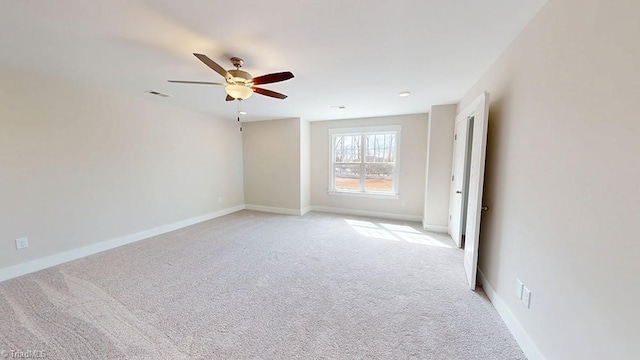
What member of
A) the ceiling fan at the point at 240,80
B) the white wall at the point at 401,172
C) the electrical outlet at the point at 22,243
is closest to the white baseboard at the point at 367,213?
the white wall at the point at 401,172

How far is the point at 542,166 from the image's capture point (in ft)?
4.85

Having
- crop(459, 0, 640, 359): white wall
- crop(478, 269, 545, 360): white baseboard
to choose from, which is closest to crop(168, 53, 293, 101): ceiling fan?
crop(459, 0, 640, 359): white wall

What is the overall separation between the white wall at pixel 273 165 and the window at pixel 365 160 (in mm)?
950

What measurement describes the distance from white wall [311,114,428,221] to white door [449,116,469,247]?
83 cm

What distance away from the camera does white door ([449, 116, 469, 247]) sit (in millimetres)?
3232

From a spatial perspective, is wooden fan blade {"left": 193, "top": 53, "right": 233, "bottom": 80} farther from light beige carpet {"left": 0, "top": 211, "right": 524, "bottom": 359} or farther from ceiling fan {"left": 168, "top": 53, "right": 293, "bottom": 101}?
light beige carpet {"left": 0, "top": 211, "right": 524, "bottom": 359}

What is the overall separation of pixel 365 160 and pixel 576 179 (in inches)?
166

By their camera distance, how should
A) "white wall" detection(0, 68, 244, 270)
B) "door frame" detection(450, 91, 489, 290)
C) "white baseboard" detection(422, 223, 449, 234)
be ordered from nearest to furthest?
"door frame" detection(450, 91, 489, 290) < "white wall" detection(0, 68, 244, 270) < "white baseboard" detection(422, 223, 449, 234)

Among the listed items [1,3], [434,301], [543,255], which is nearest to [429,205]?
[434,301]

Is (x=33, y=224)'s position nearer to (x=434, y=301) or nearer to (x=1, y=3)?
(x=1, y=3)

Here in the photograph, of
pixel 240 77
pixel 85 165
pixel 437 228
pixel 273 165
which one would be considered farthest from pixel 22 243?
pixel 437 228

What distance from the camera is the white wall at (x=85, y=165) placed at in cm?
259

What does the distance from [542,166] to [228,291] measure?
9.35 feet

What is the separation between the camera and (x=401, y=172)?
196 inches
